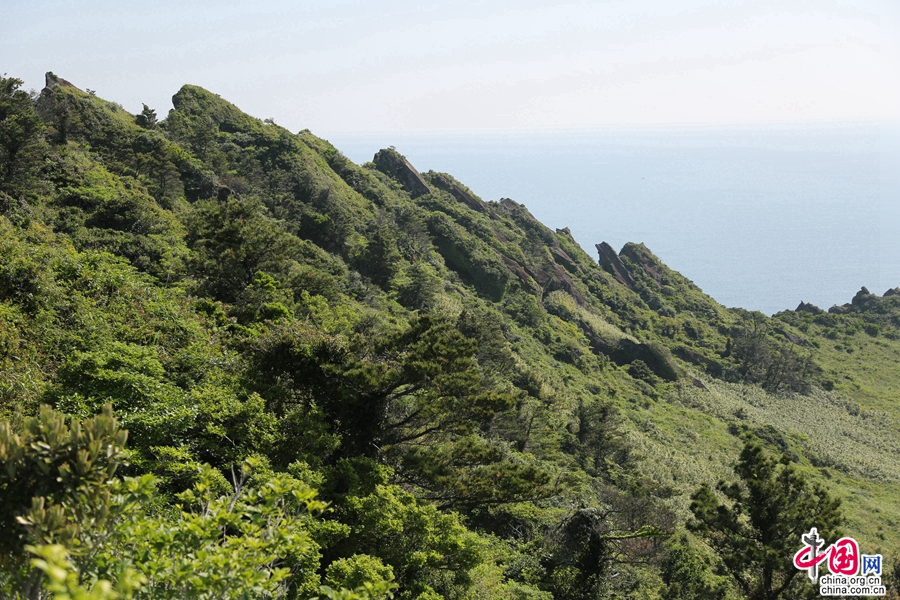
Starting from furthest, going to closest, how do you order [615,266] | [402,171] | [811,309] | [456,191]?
[811,309] < [615,266] < [456,191] < [402,171]

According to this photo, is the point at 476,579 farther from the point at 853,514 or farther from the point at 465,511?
the point at 853,514

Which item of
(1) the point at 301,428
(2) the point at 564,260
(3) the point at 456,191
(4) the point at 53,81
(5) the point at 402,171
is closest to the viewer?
(1) the point at 301,428

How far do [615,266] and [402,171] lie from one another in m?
40.9

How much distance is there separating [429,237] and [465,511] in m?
49.1

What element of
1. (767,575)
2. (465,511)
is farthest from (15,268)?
(767,575)

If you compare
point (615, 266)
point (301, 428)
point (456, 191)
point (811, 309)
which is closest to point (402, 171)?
point (456, 191)

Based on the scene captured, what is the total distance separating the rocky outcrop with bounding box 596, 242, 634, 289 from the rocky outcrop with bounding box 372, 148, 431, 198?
117 feet

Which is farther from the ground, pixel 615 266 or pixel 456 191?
pixel 456 191

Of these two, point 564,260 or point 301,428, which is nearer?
point 301,428

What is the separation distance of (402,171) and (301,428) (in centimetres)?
7308

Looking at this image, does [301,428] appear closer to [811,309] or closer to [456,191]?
[456,191]

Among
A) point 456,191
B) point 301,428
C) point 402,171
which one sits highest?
point 402,171

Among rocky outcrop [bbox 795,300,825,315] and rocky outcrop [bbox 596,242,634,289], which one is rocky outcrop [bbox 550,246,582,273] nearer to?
rocky outcrop [bbox 596,242,634,289]

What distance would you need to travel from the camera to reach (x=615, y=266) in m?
96.0
